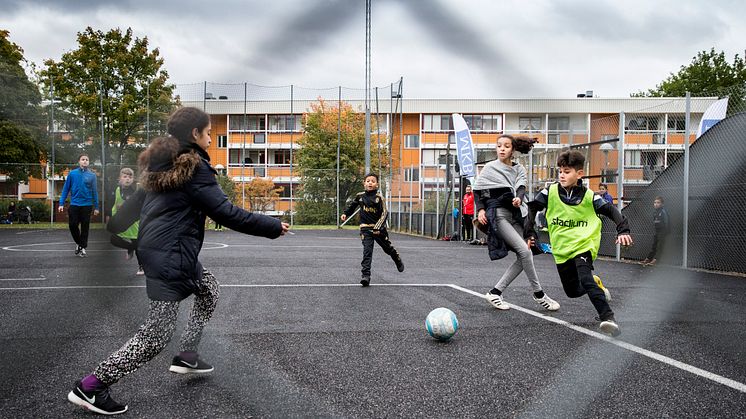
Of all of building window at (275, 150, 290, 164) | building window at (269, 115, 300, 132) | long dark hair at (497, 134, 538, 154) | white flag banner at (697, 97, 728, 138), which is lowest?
long dark hair at (497, 134, 538, 154)

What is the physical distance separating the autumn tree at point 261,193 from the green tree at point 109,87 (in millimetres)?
17432

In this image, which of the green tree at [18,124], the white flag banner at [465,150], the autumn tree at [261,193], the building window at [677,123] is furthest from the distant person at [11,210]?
the building window at [677,123]

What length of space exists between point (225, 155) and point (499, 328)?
5687 cm

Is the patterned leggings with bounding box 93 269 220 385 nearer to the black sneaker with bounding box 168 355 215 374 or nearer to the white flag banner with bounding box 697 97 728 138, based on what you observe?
the black sneaker with bounding box 168 355 215 374

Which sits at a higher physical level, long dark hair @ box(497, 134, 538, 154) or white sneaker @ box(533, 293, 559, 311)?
long dark hair @ box(497, 134, 538, 154)

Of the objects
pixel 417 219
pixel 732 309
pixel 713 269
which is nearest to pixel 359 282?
pixel 732 309

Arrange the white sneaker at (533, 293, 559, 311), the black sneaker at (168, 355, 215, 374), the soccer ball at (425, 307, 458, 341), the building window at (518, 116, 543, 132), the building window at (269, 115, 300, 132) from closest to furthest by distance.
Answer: the building window at (518, 116, 543, 132)
the black sneaker at (168, 355, 215, 374)
the soccer ball at (425, 307, 458, 341)
the white sneaker at (533, 293, 559, 311)
the building window at (269, 115, 300, 132)

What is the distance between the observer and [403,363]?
4.61m

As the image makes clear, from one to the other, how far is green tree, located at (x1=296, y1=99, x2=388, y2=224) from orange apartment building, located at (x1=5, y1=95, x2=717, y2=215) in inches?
66.7

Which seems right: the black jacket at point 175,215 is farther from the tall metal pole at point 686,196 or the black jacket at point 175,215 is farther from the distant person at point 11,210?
the distant person at point 11,210

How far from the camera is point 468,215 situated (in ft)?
74.1

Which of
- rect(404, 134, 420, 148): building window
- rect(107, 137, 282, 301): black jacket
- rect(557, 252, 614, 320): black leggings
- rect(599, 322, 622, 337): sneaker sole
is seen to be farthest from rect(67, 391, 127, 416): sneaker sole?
rect(404, 134, 420, 148): building window

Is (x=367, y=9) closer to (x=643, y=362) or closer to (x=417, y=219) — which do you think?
(x=643, y=362)

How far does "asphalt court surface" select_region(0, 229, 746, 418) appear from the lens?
3.63 meters
